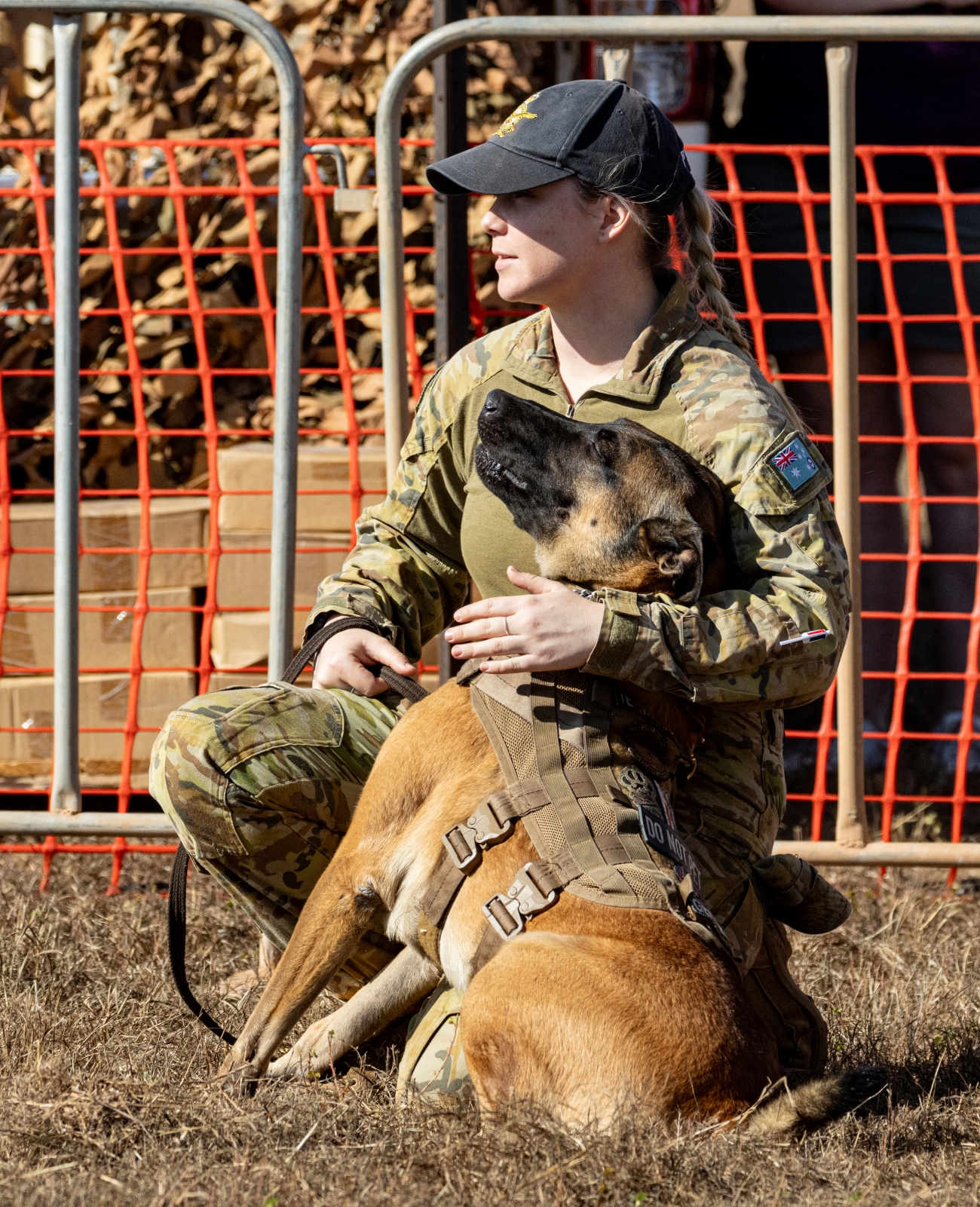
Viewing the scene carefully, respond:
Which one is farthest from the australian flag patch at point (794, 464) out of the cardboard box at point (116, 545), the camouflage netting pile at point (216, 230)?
the camouflage netting pile at point (216, 230)

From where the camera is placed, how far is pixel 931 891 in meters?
4.13

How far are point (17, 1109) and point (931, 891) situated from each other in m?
2.84

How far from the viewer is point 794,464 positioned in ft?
8.41

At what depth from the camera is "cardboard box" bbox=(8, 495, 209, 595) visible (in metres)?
4.42

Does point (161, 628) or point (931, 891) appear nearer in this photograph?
point (931, 891)

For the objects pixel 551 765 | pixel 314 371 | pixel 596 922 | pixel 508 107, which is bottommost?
pixel 596 922

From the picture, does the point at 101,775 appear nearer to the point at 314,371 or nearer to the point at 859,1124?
the point at 314,371

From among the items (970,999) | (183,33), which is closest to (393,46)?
(183,33)

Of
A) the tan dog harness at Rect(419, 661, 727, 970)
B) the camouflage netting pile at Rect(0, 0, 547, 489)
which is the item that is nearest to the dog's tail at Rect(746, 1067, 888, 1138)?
the tan dog harness at Rect(419, 661, 727, 970)

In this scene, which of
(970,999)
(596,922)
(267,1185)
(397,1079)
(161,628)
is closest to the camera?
(267,1185)

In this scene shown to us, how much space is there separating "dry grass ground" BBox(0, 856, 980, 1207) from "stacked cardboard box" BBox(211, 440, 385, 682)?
1306mm

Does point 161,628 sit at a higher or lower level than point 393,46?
lower

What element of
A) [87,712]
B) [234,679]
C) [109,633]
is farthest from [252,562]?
[87,712]

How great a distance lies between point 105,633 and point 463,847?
2.42 metres
